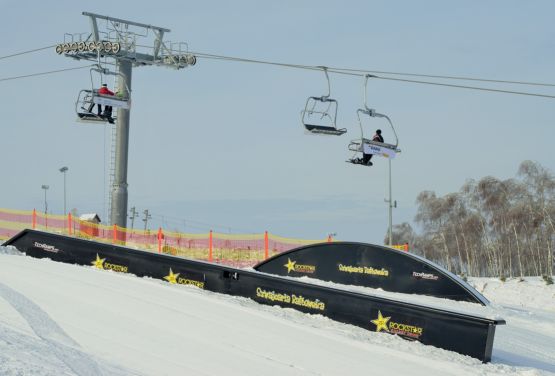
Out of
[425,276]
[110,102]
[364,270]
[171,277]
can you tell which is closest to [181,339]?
[171,277]

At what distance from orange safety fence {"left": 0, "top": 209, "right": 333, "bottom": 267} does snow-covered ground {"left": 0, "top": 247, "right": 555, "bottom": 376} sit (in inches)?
449

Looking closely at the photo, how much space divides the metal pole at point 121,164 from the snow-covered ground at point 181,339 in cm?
2054

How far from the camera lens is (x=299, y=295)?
12.8 m

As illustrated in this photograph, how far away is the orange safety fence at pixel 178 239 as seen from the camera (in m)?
25.3

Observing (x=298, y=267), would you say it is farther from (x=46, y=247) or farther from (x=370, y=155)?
(x=46, y=247)

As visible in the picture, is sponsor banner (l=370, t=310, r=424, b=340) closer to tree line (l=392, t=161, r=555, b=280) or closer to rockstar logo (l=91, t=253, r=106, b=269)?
rockstar logo (l=91, t=253, r=106, b=269)

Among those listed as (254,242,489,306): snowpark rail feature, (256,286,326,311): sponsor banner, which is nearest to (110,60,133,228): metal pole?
(254,242,489,306): snowpark rail feature

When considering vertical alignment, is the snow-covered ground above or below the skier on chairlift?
below

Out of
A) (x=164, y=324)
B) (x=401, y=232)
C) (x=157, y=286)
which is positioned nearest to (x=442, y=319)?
(x=164, y=324)

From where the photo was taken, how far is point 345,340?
10641 mm

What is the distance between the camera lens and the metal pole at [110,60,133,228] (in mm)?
34531

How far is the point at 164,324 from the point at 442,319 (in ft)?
13.8

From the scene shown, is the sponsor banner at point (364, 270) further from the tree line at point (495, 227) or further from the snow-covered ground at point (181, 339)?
the tree line at point (495, 227)

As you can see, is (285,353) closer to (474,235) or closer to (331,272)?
(331,272)
